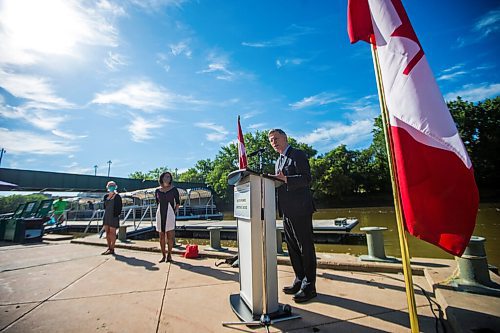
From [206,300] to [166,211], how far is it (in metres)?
2.47

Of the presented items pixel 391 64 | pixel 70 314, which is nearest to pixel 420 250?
pixel 391 64

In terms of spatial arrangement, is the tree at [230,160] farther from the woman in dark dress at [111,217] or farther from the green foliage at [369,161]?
the woman in dark dress at [111,217]

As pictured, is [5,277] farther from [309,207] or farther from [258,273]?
[309,207]

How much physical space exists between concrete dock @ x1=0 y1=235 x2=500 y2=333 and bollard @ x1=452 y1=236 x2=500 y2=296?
3.7 inches

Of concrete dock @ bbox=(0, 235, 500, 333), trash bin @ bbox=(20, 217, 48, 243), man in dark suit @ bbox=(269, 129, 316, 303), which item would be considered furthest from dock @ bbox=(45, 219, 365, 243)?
man in dark suit @ bbox=(269, 129, 316, 303)

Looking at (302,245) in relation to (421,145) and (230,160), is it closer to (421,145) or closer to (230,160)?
(421,145)

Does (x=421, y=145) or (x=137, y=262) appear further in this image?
(x=137, y=262)

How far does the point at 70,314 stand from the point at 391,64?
136 inches

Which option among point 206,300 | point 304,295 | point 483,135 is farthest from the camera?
point 483,135

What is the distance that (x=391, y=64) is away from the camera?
1.53 m

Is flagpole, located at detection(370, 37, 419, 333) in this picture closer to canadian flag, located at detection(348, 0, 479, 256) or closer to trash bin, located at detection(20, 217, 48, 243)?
canadian flag, located at detection(348, 0, 479, 256)

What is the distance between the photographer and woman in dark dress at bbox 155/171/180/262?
→ 14.2 ft

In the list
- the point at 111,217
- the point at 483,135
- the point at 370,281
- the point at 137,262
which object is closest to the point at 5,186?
the point at 111,217

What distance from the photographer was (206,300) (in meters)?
2.29
